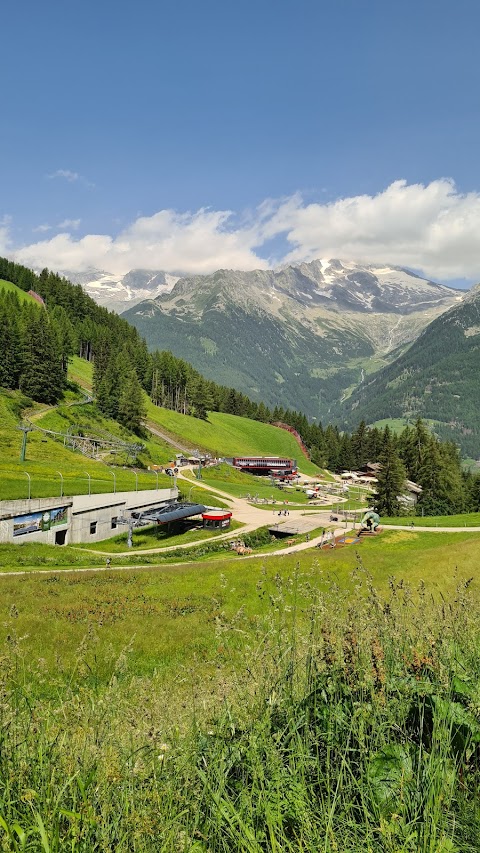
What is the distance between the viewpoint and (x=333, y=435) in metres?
179

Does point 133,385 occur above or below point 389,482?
above

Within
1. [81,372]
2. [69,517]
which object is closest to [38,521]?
[69,517]

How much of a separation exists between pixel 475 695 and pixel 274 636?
2098 mm

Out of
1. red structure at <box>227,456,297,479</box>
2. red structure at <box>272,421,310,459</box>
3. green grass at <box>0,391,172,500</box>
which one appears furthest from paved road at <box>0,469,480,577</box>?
red structure at <box>272,421,310,459</box>

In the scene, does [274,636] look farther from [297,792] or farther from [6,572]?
[6,572]

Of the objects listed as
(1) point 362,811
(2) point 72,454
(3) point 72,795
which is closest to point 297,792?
(1) point 362,811

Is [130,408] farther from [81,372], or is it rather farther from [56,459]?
[56,459]

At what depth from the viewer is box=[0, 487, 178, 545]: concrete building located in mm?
45469

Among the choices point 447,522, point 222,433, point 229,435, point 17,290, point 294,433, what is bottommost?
point 447,522

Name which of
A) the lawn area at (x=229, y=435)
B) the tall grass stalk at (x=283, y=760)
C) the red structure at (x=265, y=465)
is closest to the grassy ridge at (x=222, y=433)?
the lawn area at (x=229, y=435)

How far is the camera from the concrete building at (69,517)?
45.5 m

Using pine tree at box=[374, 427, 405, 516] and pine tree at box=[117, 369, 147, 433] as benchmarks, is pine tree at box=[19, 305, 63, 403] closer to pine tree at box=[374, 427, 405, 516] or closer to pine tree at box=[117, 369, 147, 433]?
pine tree at box=[117, 369, 147, 433]

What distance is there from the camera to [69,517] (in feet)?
169

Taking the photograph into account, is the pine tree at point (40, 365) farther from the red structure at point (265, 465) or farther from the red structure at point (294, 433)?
the red structure at point (294, 433)
